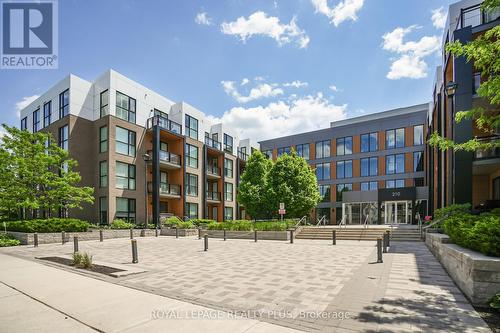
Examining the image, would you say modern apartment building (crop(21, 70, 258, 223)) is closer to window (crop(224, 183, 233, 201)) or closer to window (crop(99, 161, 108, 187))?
window (crop(99, 161, 108, 187))

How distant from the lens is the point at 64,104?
2755 cm

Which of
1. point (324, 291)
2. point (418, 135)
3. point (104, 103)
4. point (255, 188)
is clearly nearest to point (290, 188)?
point (255, 188)

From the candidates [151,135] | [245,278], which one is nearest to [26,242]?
[151,135]

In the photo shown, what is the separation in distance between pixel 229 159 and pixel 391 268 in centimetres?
3449

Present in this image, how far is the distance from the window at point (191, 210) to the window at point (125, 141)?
30.4 ft

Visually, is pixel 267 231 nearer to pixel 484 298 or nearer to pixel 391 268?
pixel 391 268

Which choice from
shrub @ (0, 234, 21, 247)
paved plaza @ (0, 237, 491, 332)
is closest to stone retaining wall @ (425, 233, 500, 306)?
paved plaza @ (0, 237, 491, 332)

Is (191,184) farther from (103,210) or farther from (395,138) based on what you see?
(395,138)

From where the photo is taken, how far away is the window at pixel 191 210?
111 ft

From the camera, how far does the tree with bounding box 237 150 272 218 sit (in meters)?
29.1

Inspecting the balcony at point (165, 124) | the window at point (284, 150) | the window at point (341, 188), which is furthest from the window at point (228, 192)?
the window at point (341, 188)

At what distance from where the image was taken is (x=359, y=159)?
134ft

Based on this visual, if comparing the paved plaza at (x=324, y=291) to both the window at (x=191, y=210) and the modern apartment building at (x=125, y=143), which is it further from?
the window at (x=191, y=210)

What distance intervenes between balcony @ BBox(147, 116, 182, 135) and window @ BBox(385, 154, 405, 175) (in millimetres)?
27868
